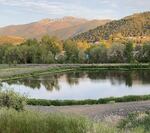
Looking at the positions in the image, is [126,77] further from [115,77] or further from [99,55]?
[99,55]

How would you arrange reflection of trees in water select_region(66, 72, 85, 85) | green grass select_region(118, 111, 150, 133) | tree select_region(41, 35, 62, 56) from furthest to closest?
tree select_region(41, 35, 62, 56), reflection of trees in water select_region(66, 72, 85, 85), green grass select_region(118, 111, 150, 133)

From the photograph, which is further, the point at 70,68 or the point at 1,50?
the point at 1,50

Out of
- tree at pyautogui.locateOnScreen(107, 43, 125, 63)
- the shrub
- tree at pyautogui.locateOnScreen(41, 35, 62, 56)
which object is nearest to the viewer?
the shrub

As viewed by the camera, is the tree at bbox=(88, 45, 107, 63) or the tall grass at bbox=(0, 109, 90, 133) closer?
the tall grass at bbox=(0, 109, 90, 133)

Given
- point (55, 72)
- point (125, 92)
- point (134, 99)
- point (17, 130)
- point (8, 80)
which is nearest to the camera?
point (17, 130)

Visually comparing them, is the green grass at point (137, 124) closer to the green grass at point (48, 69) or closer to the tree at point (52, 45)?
the green grass at point (48, 69)

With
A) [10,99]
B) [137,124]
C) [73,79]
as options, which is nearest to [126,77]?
[73,79]

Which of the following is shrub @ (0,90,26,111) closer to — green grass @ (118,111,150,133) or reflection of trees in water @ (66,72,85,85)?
green grass @ (118,111,150,133)

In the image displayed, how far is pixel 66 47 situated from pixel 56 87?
63548 millimetres

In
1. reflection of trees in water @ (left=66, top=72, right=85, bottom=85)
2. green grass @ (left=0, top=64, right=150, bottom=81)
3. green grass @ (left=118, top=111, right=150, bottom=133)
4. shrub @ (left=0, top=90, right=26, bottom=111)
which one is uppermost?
shrub @ (left=0, top=90, right=26, bottom=111)

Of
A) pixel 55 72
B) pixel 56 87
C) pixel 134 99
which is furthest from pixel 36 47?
pixel 134 99

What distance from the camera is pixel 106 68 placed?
92.1 metres

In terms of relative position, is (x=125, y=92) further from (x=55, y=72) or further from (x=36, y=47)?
(x=36, y=47)

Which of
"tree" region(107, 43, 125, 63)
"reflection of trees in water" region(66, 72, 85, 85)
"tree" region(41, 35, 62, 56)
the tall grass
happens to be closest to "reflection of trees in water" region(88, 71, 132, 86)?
"reflection of trees in water" region(66, 72, 85, 85)
